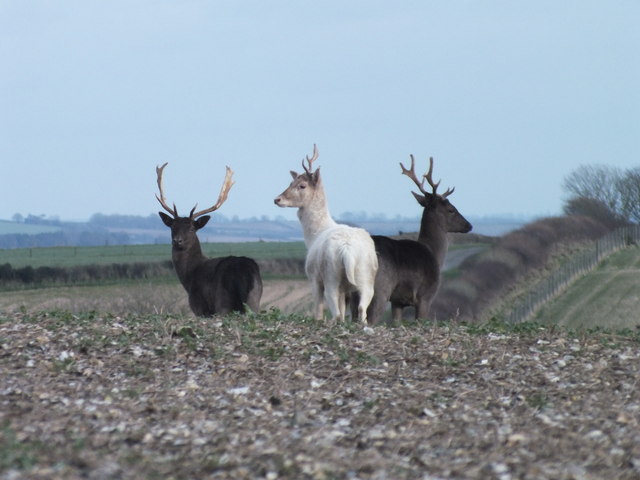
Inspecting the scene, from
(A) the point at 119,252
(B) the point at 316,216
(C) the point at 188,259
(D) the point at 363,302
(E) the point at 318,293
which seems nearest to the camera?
(D) the point at 363,302

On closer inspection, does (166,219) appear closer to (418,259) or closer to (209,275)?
(209,275)

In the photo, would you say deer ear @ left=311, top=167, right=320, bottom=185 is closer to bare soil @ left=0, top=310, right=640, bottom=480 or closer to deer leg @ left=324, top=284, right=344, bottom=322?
deer leg @ left=324, top=284, right=344, bottom=322

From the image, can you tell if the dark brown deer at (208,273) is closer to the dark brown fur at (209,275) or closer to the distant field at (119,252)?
the dark brown fur at (209,275)

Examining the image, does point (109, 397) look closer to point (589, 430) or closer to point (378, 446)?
point (378, 446)

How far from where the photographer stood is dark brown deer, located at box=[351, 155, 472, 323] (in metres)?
17.1

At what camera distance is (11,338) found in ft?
42.6

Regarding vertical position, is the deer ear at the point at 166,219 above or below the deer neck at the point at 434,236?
above

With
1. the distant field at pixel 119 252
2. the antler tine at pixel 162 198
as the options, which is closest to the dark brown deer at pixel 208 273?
the antler tine at pixel 162 198

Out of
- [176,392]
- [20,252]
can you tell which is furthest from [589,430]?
[20,252]

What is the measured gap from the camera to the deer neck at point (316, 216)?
18.0 metres

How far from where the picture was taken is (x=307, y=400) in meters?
10.9

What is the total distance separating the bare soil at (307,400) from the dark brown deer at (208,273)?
9.01ft

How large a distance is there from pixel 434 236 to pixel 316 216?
2.22m

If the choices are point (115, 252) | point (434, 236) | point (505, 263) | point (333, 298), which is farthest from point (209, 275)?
point (115, 252)
